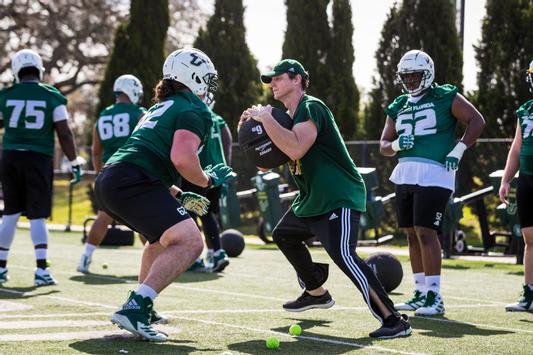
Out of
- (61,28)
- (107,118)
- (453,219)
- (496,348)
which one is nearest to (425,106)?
(496,348)

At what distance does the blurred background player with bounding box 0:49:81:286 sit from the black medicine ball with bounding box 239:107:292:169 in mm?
3678

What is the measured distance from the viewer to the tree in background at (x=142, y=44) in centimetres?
2769

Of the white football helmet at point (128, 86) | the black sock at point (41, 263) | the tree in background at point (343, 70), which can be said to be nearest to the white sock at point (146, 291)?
the black sock at point (41, 263)

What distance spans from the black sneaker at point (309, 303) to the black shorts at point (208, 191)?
3831 mm

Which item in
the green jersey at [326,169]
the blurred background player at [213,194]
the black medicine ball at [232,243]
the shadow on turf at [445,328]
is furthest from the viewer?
the black medicine ball at [232,243]

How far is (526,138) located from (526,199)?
52 centimetres

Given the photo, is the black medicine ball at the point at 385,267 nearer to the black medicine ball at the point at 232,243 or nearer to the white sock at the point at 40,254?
the white sock at the point at 40,254

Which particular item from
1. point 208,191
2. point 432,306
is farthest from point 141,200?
point 208,191

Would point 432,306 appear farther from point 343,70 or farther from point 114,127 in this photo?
point 343,70

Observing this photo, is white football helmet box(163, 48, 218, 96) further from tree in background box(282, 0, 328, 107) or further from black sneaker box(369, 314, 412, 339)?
tree in background box(282, 0, 328, 107)

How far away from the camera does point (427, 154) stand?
8258mm

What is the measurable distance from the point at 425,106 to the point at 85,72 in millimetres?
33431

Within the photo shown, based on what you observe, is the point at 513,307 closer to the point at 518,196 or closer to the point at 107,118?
the point at 518,196

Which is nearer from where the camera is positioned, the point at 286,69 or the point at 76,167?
the point at 286,69
